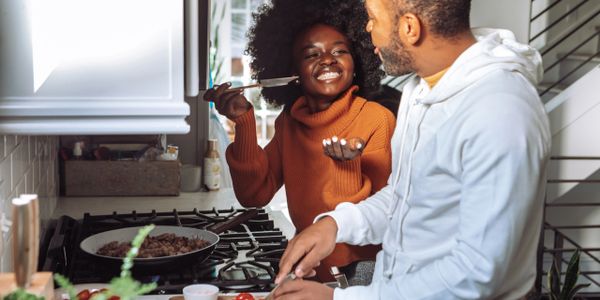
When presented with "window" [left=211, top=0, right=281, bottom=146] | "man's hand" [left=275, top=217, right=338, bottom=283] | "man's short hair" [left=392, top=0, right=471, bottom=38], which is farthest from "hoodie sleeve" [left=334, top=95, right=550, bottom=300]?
"window" [left=211, top=0, right=281, bottom=146]

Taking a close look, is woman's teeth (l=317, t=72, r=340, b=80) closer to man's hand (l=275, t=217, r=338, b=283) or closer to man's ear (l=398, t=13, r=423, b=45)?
man's hand (l=275, t=217, r=338, b=283)

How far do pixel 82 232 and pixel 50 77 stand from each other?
3.80 feet

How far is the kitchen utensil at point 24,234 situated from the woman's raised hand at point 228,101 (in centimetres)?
148

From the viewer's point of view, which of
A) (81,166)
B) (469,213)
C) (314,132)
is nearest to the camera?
(469,213)

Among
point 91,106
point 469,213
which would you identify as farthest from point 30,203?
point 469,213

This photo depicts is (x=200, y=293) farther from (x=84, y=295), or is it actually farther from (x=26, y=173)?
(x=26, y=173)

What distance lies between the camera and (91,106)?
1.34 m

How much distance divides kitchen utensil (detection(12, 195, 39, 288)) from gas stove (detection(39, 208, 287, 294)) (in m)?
0.85

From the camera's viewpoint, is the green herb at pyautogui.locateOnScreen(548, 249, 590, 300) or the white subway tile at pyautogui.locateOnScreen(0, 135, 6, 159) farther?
the green herb at pyautogui.locateOnScreen(548, 249, 590, 300)

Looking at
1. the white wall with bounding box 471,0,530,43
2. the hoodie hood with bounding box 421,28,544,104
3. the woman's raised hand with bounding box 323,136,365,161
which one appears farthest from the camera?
the white wall with bounding box 471,0,530,43

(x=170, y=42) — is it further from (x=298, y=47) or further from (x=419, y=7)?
(x=298, y=47)

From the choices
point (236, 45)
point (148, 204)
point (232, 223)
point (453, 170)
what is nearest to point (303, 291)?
point (453, 170)

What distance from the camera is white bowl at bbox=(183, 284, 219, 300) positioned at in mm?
1573

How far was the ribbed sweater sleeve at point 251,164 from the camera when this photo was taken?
247cm
